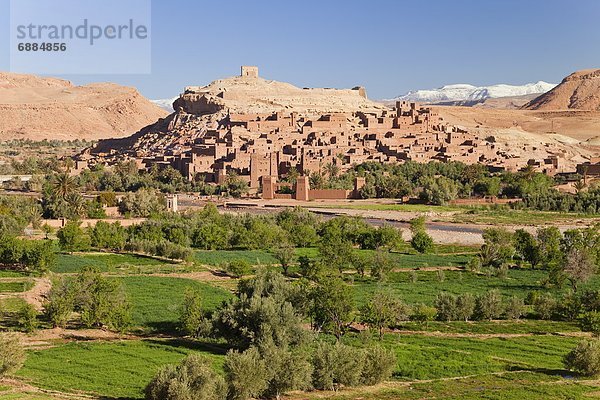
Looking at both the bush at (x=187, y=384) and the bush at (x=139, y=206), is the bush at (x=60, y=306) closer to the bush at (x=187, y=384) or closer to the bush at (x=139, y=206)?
the bush at (x=187, y=384)

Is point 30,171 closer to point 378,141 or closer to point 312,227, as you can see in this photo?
point 378,141

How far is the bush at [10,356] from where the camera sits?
13.6 m

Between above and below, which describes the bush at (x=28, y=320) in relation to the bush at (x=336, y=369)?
above

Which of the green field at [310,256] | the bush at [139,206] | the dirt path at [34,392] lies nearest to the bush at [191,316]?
the dirt path at [34,392]

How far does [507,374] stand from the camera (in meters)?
15.4

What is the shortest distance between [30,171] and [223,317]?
48.0 m

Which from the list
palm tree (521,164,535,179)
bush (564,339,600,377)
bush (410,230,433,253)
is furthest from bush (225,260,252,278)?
palm tree (521,164,535,179)

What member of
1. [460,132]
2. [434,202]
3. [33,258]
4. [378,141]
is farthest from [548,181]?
[33,258]

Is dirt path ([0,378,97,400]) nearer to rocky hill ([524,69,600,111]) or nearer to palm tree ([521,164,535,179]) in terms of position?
palm tree ([521,164,535,179])

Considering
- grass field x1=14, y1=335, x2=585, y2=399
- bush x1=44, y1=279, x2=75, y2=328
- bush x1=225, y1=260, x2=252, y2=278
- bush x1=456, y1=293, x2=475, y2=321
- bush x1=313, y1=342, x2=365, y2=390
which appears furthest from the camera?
bush x1=225, y1=260, x2=252, y2=278

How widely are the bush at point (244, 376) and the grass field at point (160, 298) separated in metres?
5.57

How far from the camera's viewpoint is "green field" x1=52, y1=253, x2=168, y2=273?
25445 mm

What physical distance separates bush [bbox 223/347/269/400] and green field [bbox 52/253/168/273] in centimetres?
1281

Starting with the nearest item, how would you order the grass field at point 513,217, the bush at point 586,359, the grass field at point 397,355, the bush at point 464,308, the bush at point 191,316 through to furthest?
1. the grass field at point 397,355
2. the bush at point 586,359
3. the bush at point 191,316
4. the bush at point 464,308
5. the grass field at point 513,217
